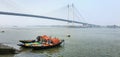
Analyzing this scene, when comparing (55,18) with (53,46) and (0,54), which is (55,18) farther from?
(0,54)

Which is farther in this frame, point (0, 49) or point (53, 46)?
point (53, 46)

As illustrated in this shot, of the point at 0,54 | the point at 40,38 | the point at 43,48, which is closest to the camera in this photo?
the point at 0,54

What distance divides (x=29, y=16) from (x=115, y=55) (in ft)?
172

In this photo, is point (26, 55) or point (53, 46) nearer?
point (26, 55)

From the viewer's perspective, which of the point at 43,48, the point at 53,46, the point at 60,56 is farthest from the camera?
the point at 53,46

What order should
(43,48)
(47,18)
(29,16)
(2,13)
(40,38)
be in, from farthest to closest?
1. (47,18)
2. (29,16)
3. (2,13)
4. (40,38)
5. (43,48)

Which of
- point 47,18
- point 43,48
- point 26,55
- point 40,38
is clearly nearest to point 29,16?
point 47,18

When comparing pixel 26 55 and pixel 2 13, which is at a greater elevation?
pixel 2 13

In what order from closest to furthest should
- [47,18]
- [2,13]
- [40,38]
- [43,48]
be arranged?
[43,48], [40,38], [2,13], [47,18]

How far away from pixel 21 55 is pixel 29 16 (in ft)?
167

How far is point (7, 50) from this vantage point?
2341 cm

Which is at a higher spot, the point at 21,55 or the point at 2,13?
the point at 2,13

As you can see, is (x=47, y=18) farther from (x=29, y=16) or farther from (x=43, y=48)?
(x=43, y=48)

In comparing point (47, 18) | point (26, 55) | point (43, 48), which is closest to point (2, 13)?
point (47, 18)
